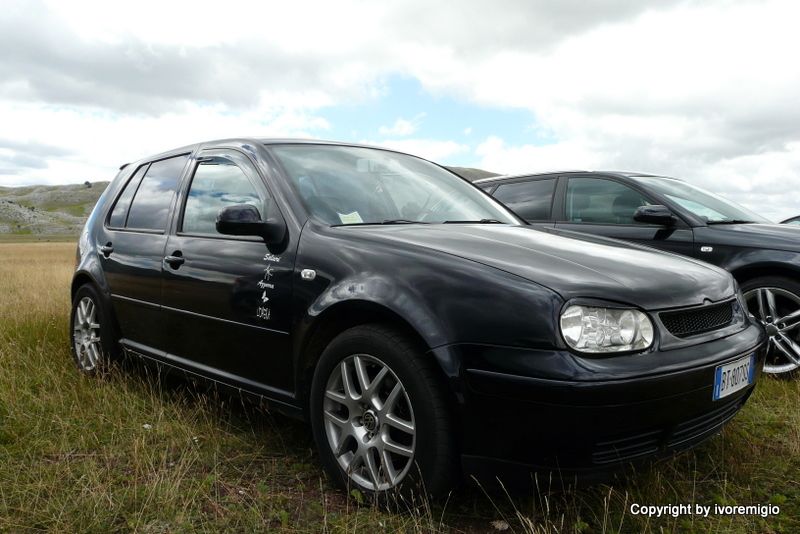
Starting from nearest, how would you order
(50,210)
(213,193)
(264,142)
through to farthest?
(264,142) < (213,193) < (50,210)

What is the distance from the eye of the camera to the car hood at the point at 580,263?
7.52ft

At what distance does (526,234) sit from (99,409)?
266cm

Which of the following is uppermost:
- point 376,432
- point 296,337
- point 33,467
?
point 296,337

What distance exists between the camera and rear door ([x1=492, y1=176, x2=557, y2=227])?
19.7 ft

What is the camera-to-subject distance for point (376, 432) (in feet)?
8.29

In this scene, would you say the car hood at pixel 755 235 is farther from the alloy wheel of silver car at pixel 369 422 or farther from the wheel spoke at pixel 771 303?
the alloy wheel of silver car at pixel 369 422

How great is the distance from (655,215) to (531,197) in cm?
157

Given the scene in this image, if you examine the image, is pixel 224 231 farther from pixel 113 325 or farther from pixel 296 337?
pixel 113 325

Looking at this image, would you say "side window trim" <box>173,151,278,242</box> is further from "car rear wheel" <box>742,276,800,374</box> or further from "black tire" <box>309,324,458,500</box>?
"car rear wheel" <box>742,276,800,374</box>

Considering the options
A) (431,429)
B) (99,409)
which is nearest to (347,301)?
(431,429)

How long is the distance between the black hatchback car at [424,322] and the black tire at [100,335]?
672 millimetres

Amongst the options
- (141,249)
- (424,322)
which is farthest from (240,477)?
(141,249)

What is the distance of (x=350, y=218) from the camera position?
10.2 feet

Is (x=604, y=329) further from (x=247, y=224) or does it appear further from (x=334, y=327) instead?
(x=247, y=224)
